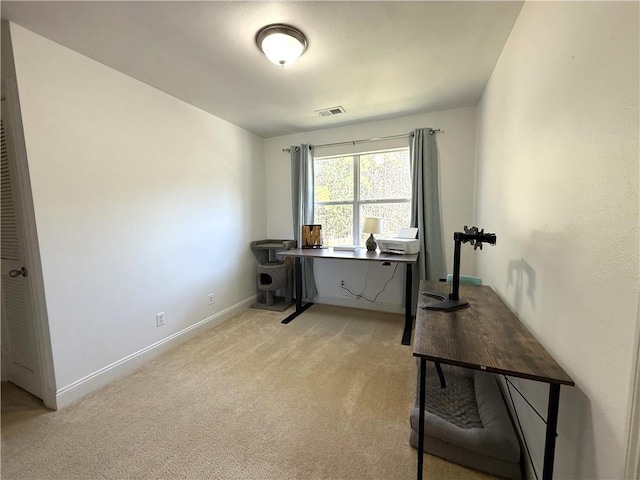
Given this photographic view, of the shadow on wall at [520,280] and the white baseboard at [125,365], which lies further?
the white baseboard at [125,365]

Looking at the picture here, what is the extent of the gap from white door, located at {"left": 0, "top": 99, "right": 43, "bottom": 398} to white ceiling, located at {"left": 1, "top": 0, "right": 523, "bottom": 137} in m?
0.77

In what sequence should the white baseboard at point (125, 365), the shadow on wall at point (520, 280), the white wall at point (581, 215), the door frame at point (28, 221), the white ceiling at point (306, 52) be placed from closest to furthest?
the white wall at point (581, 215)
the shadow on wall at point (520, 280)
the white ceiling at point (306, 52)
the door frame at point (28, 221)
the white baseboard at point (125, 365)

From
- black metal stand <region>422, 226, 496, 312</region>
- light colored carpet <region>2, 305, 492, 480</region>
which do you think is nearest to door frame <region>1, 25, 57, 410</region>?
light colored carpet <region>2, 305, 492, 480</region>

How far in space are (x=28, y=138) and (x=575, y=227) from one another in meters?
2.80

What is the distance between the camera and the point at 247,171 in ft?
11.6

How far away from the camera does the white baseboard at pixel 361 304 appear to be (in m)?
3.33

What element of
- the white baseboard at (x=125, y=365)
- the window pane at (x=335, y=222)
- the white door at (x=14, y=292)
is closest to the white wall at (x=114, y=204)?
the white baseboard at (x=125, y=365)

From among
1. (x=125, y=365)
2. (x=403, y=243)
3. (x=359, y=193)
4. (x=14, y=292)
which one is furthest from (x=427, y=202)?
(x=14, y=292)

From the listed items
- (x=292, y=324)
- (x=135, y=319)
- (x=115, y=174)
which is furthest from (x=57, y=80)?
(x=292, y=324)

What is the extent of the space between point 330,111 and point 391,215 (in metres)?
1.46

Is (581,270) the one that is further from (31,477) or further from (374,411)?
(31,477)

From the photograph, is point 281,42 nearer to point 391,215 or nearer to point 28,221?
point 28,221

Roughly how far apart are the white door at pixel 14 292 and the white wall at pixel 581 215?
9.41 feet

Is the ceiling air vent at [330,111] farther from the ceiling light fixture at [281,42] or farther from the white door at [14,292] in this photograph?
the white door at [14,292]
